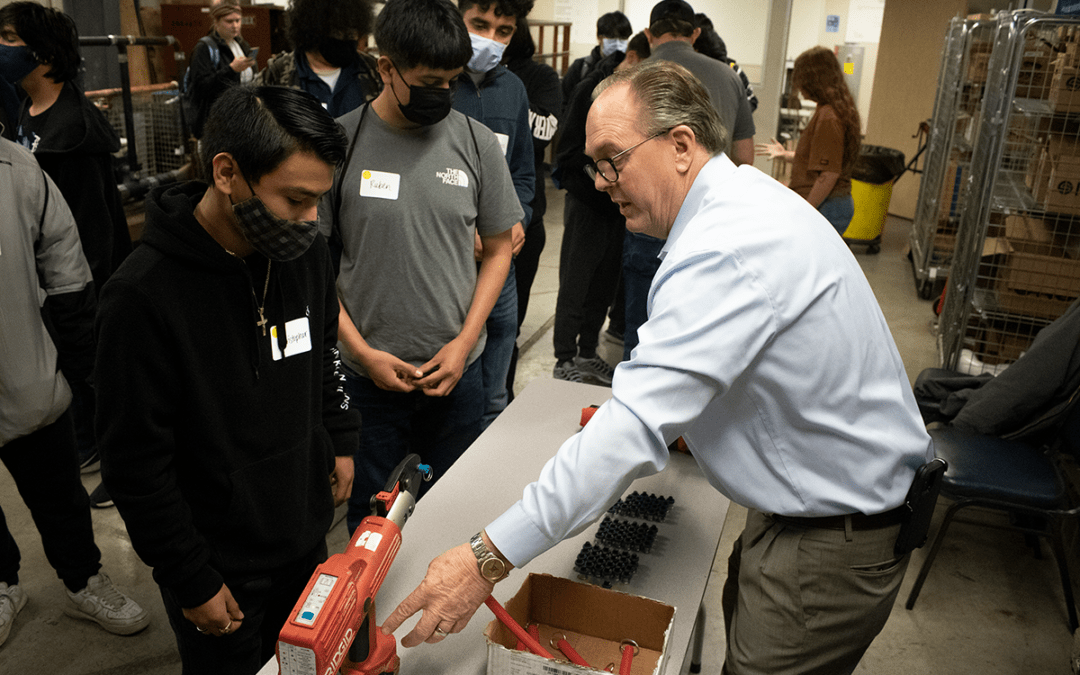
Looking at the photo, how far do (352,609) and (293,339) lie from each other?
21.6 inches

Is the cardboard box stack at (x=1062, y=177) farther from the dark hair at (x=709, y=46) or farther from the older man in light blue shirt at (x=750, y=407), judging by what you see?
the older man in light blue shirt at (x=750, y=407)

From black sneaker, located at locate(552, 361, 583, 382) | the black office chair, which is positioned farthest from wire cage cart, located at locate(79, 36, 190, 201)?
the black office chair

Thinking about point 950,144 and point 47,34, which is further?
point 950,144

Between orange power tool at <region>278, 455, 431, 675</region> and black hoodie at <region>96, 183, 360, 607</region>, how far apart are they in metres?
0.27

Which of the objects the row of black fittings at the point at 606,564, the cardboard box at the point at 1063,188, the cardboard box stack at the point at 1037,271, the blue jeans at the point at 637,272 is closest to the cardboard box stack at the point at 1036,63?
the cardboard box at the point at 1063,188

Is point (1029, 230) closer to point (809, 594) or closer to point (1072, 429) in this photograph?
point (1072, 429)

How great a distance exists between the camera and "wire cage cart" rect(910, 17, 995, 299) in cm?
504

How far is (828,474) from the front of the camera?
1.23 meters

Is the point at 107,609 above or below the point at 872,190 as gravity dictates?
below

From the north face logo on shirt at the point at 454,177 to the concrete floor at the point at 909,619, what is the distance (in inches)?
57.7

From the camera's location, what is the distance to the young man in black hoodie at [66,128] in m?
2.60

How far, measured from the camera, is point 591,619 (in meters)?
1.31

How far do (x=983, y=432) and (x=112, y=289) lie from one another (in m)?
2.76

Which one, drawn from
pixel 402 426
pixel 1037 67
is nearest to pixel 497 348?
pixel 402 426
